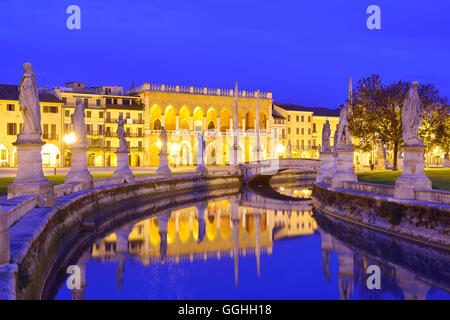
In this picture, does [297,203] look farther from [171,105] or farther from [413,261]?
[171,105]

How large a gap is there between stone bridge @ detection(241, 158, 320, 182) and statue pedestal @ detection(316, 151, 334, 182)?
14.3 metres

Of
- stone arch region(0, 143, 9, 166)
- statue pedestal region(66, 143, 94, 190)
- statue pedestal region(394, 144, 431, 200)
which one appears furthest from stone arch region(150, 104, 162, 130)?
statue pedestal region(394, 144, 431, 200)

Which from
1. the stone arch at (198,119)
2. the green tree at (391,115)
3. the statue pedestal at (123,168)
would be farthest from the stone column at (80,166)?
the stone arch at (198,119)

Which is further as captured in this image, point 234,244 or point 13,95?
point 13,95

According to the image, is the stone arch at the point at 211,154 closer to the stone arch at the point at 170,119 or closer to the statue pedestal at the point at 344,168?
the stone arch at the point at 170,119

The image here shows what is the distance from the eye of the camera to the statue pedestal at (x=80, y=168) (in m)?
22.0

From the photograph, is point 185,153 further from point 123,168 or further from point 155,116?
point 123,168

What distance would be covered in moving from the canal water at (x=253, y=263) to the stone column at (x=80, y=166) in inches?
107

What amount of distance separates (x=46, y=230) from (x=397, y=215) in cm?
1069

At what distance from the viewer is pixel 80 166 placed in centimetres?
2250

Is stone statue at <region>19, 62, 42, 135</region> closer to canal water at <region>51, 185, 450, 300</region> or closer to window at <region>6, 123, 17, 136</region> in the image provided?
canal water at <region>51, 185, 450, 300</region>

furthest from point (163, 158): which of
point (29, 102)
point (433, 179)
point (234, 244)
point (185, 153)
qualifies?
point (185, 153)

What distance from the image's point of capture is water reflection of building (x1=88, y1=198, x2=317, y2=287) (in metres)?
15.8
